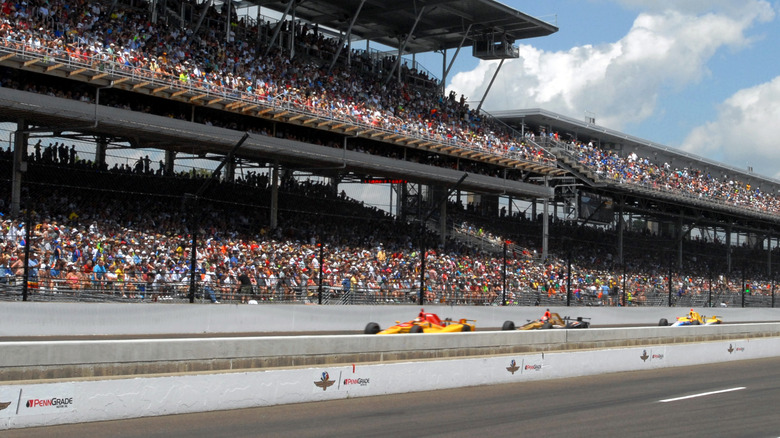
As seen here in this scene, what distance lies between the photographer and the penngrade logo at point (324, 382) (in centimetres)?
1220

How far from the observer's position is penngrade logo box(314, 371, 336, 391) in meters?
12.2

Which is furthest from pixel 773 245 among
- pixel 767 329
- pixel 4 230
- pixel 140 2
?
pixel 4 230

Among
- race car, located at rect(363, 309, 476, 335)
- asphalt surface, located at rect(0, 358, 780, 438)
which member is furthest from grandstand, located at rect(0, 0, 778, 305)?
asphalt surface, located at rect(0, 358, 780, 438)

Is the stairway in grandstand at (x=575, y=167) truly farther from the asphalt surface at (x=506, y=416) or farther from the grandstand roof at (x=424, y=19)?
the asphalt surface at (x=506, y=416)

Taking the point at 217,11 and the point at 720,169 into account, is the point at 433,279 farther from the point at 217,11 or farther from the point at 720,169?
the point at 720,169

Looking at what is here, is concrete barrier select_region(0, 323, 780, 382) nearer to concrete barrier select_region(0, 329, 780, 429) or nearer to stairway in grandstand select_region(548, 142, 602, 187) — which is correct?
concrete barrier select_region(0, 329, 780, 429)

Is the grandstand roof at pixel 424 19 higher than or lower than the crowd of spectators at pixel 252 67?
higher

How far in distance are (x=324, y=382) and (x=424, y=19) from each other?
3278 centimetres

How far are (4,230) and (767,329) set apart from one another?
20538 millimetres

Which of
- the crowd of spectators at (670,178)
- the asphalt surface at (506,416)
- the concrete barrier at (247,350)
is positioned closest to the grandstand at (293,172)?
the crowd of spectators at (670,178)

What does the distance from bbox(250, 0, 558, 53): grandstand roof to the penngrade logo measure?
1077 inches

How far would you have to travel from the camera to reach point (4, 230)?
66.6 ft

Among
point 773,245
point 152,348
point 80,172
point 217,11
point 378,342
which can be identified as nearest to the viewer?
point 152,348

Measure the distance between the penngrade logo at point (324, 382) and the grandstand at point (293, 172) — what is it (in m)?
8.70
